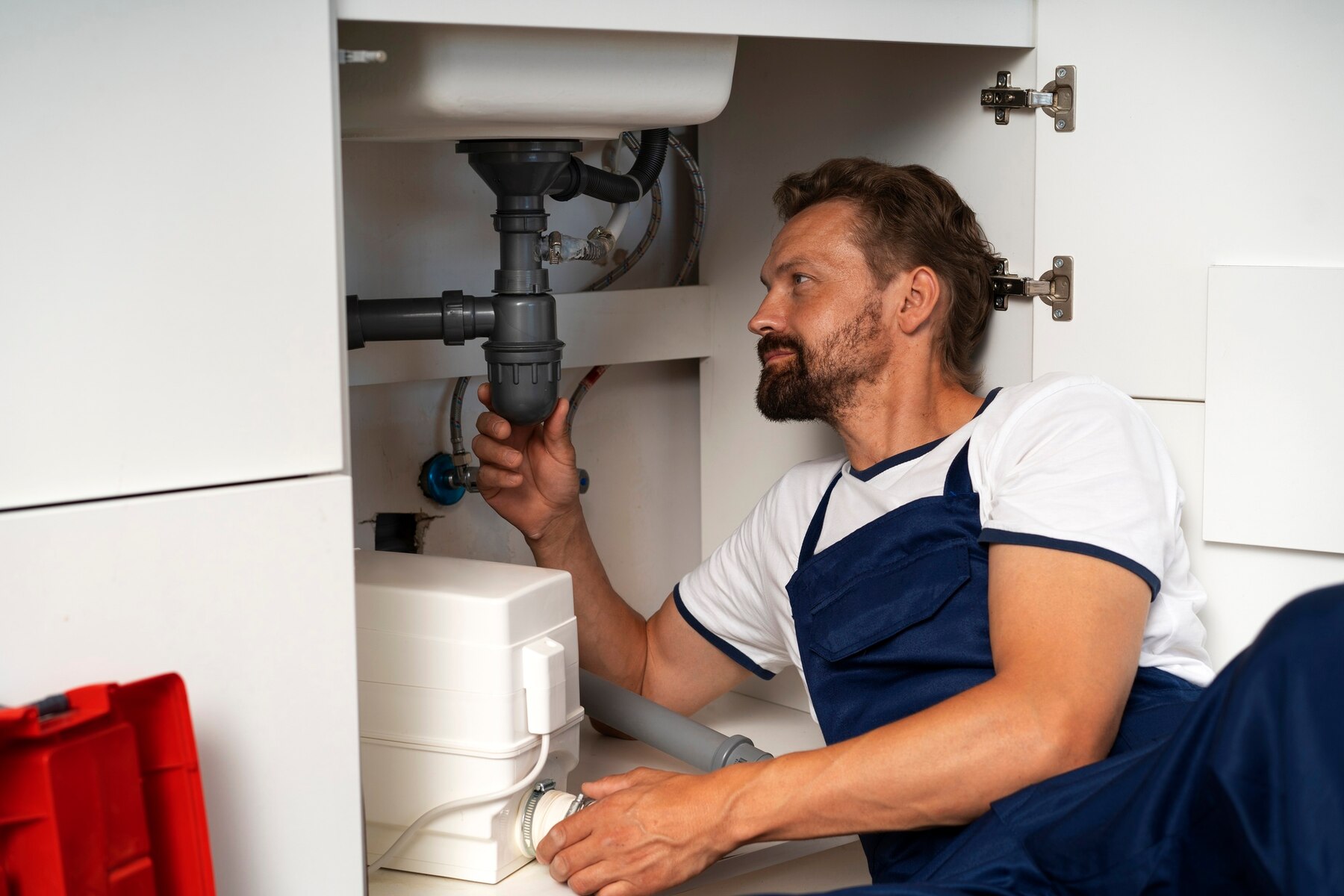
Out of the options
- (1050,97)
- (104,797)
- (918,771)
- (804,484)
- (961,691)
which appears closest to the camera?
(104,797)

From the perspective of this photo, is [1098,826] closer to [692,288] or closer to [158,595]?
[158,595]

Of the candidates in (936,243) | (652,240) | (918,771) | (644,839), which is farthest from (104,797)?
(652,240)

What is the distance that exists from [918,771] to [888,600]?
0.24 meters

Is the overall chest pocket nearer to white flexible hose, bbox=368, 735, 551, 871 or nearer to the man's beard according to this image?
the man's beard

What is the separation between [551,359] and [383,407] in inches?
15.2

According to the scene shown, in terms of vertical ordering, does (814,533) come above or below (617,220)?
below

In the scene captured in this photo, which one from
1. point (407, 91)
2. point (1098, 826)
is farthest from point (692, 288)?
point (1098, 826)

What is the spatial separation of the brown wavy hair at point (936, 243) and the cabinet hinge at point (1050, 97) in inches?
4.5

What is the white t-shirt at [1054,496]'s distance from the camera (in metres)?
1.06

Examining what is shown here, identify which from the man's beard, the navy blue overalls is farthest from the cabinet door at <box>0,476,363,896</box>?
the man's beard

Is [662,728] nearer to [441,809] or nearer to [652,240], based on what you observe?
[441,809]

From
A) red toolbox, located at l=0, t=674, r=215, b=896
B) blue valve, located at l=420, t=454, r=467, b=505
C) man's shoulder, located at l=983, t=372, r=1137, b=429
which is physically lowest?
red toolbox, located at l=0, t=674, r=215, b=896

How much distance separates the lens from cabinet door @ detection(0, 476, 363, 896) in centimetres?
75

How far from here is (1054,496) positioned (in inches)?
42.4
